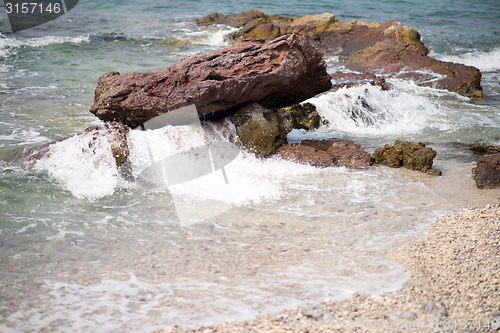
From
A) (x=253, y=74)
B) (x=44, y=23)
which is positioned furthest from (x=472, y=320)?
(x=44, y=23)

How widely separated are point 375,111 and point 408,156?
3196mm

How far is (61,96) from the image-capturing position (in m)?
10.4

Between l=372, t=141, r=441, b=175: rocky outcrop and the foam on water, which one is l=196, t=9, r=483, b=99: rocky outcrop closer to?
l=372, t=141, r=441, b=175: rocky outcrop

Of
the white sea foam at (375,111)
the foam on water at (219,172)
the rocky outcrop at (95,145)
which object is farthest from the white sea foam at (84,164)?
the white sea foam at (375,111)

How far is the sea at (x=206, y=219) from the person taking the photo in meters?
3.66

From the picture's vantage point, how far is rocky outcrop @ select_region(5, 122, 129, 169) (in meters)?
6.49

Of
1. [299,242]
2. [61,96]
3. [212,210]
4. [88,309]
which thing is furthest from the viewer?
[61,96]

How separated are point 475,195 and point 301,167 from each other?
7.63 feet

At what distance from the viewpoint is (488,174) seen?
6098 millimetres

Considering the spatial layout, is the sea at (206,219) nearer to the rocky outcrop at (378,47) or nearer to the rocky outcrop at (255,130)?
the rocky outcrop at (255,130)

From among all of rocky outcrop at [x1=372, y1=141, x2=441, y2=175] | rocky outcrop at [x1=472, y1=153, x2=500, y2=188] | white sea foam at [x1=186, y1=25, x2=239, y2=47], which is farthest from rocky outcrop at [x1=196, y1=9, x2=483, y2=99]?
rocky outcrop at [x1=472, y1=153, x2=500, y2=188]

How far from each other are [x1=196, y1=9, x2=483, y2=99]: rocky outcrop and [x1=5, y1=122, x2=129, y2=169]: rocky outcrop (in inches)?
247

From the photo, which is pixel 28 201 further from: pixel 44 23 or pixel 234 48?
pixel 44 23

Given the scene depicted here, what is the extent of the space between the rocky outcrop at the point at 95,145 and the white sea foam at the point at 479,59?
46.0 feet
